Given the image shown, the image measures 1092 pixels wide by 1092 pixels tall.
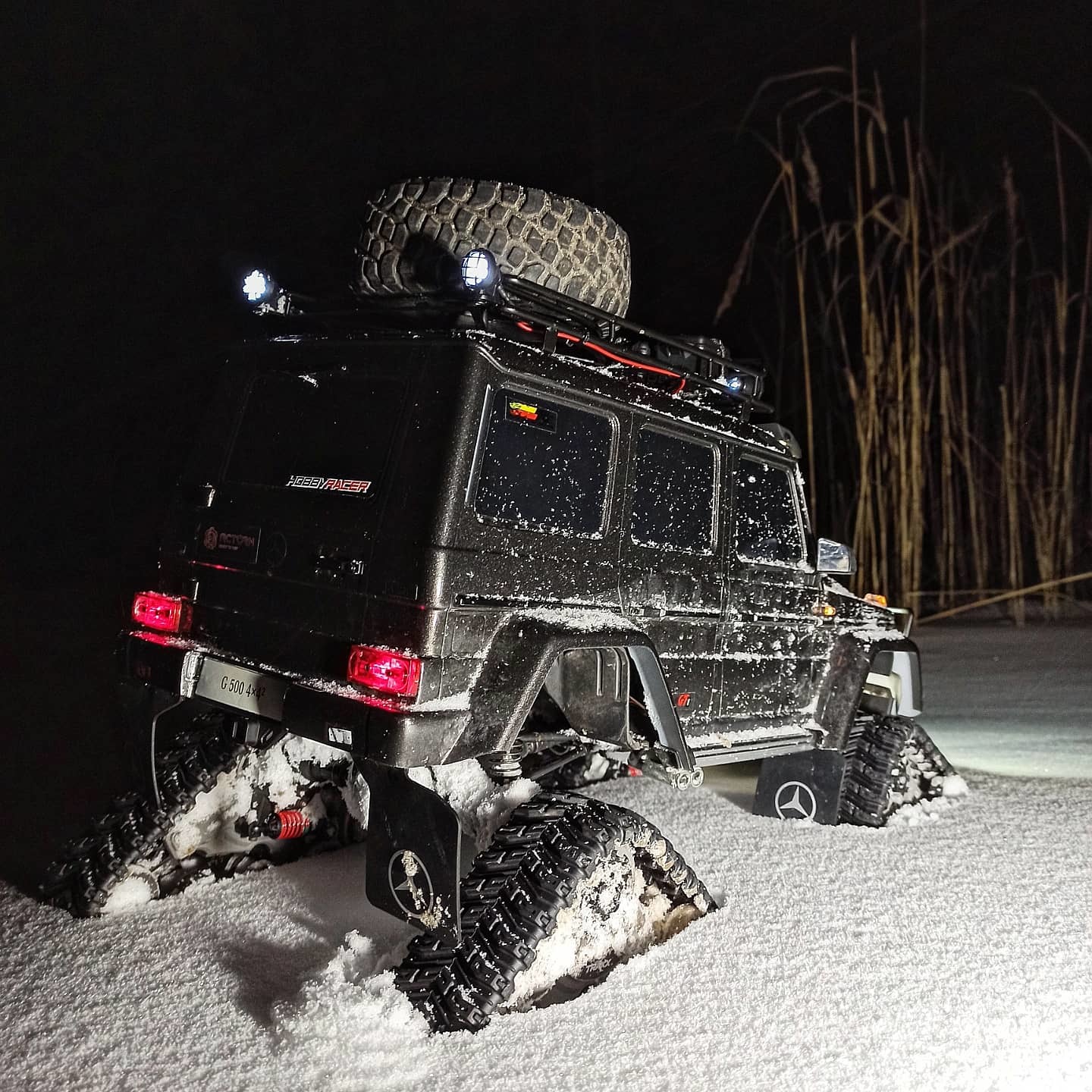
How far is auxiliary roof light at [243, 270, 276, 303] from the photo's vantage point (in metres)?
3.67

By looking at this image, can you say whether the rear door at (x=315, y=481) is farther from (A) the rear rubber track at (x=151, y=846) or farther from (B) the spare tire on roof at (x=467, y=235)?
(A) the rear rubber track at (x=151, y=846)

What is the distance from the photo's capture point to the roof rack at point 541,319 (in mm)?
3113

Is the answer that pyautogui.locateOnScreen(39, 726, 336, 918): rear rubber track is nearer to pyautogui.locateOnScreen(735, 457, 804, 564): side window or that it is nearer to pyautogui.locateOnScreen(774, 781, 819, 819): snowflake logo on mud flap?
pyautogui.locateOnScreen(735, 457, 804, 564): side window

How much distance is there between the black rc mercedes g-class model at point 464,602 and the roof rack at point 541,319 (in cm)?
1

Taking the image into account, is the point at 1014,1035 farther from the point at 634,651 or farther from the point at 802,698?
the point at 802,698

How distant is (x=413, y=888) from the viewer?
281 cm

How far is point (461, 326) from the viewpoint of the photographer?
3.19 m

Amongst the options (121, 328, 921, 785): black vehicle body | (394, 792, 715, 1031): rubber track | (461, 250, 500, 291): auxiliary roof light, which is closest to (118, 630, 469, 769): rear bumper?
(121, 328, 921, 785): black vehicle body

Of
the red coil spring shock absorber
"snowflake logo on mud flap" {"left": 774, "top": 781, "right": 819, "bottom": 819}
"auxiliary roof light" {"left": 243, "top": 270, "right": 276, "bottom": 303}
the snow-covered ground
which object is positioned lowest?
the snow-covered ground

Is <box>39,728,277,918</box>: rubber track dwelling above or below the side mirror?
below

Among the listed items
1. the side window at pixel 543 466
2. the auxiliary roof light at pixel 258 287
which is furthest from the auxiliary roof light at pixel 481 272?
the auxiliary roof light at pixel 258 287

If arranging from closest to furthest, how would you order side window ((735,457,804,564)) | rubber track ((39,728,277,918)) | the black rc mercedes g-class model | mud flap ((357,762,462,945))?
mud flap ((357,762,462,945)) < the black rc mercedes g-class model < rubber track ((39,728,277,918)) < side window ((735,457,804,564))

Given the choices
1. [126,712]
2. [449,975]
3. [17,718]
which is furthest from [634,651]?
[17,718]

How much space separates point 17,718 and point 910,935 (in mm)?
5386
